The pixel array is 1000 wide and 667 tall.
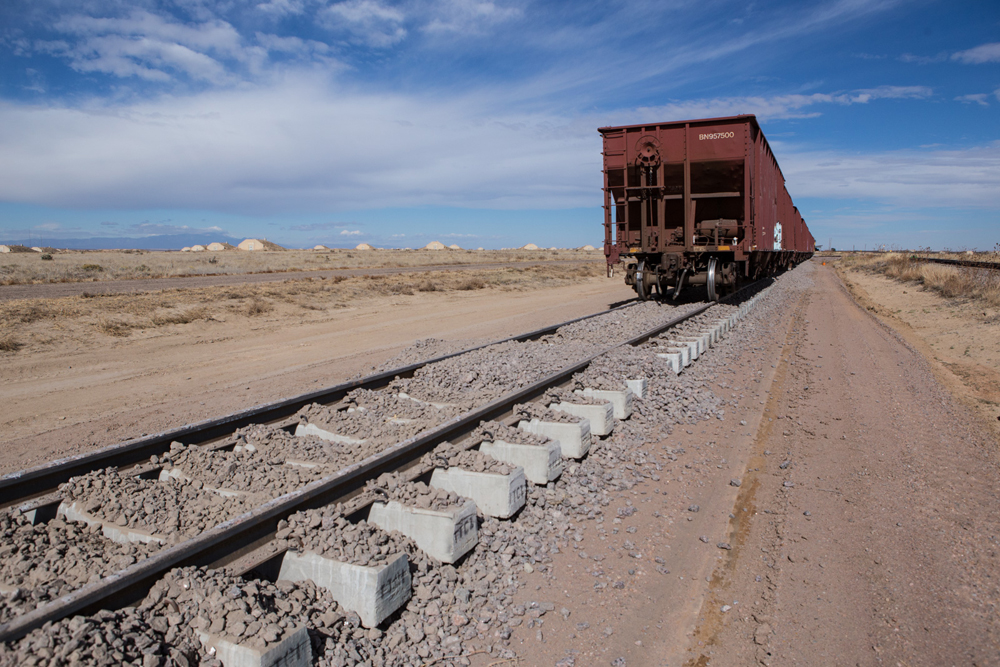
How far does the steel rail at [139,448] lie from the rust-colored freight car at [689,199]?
1128 cm

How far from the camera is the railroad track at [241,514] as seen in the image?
278 cm

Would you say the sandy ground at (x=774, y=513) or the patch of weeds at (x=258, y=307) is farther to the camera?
the patch of weeds at (x=258, y=307)

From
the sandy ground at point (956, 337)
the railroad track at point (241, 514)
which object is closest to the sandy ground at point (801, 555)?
the railroad track at point (241, 514)

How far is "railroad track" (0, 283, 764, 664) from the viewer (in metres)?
2.78

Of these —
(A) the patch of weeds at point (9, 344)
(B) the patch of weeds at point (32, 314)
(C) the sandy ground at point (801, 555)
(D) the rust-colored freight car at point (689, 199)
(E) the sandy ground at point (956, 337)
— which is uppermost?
(D) the rust-colored freight car at point (689, 199)

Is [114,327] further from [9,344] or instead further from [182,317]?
[9,344]

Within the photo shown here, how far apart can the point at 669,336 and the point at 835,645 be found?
8.56 m

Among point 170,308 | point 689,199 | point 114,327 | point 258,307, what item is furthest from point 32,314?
point 689,199

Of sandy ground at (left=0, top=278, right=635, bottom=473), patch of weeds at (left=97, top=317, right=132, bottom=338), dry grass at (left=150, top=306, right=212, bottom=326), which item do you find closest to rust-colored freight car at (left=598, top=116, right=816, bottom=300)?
sandy ground at (left=0, top=278, right=635, bottom=473)

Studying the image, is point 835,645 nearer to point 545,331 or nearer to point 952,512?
point 952,512

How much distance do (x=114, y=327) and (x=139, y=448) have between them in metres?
11.9

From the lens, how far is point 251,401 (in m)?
8.59

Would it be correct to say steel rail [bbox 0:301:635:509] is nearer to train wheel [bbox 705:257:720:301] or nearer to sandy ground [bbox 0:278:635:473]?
sandy ground [bbox 0:278:635:473]

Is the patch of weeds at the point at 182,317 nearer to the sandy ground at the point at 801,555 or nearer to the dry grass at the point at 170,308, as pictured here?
the dry grass at the point at 170,308
